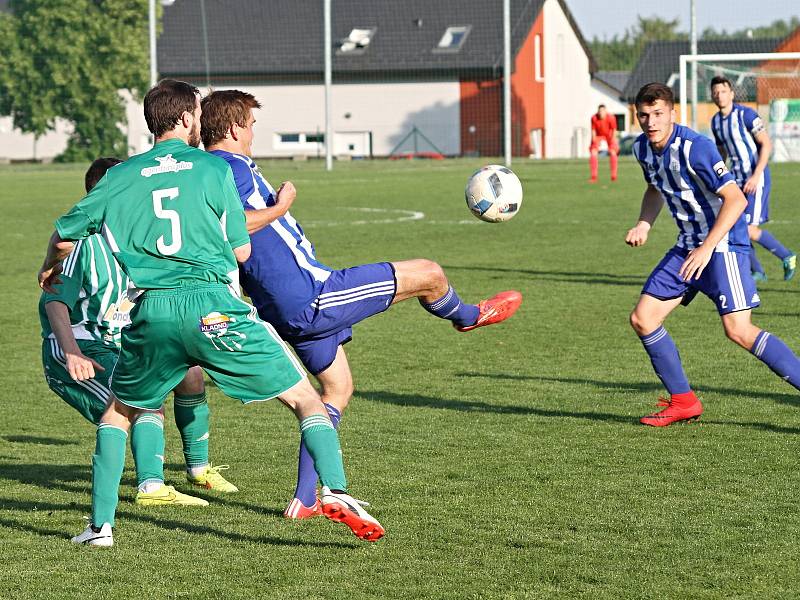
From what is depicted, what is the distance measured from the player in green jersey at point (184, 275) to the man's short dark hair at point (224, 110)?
33cm

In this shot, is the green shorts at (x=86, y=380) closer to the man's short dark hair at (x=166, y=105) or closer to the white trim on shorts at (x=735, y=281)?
→ the man's short dark hair at (x=166, y=105)

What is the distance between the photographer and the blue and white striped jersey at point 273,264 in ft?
17.0

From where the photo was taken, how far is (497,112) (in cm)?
5559

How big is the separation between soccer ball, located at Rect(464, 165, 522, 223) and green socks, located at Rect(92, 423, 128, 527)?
3010 mm

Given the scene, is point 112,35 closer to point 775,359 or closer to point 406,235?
point 406,235

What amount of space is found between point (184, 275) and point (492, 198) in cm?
309

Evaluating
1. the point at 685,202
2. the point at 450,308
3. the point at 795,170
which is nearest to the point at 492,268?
the point at 685,202

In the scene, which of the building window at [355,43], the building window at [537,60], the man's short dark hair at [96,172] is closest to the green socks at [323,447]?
the man's short dark hair at [96,172]

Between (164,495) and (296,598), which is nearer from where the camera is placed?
(296,598)

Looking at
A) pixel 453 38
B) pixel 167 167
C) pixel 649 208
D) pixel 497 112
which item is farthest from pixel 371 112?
pixel 167 167

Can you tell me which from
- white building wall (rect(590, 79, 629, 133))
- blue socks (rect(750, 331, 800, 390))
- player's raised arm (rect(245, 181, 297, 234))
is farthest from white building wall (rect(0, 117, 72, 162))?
player's raised arm (rect(245, 181, 297, 234))

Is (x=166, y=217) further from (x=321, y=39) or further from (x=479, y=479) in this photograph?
(x=321, y=39)

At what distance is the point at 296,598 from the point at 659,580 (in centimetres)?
120

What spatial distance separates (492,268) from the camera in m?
15.5
